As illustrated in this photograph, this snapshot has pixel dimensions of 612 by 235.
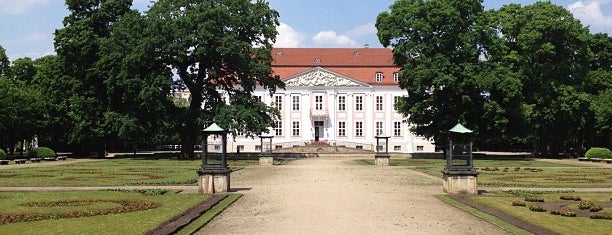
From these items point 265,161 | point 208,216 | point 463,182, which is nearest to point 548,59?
point 265,161

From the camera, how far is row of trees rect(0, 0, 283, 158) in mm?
48562

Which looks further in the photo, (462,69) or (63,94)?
(63,94)

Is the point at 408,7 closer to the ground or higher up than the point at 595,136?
higher up

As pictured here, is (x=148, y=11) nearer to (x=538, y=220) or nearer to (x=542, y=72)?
(x=542, y=72)

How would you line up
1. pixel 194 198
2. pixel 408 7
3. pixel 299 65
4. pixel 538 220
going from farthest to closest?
pixel 299 65
pixel 408 7
pixel 194 198
pixel 538 220

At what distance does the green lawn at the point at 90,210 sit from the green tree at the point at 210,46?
28.4m

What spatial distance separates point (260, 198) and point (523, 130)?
3984cm

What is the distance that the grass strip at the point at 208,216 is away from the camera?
41.9 ft

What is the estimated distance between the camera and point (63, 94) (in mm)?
55969

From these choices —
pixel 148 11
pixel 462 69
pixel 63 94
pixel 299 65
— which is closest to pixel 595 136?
pixel 462 69

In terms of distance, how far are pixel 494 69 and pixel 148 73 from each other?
89.5 feet

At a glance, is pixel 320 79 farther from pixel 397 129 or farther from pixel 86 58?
pixel 86 58

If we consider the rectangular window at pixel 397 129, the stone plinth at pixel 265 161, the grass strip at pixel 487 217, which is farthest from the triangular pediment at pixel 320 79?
the grass strip at pixel 487 217

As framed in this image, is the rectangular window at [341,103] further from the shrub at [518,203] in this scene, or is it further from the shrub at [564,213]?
the shrub at [564,213]
